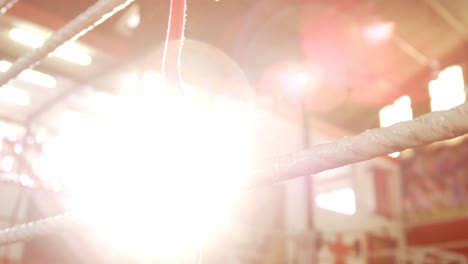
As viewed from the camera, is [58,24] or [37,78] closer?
[58,24]

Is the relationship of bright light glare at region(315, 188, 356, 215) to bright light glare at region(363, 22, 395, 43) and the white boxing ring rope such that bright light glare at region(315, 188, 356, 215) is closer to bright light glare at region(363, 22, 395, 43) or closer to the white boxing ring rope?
bright light glare at region(363, 22, 395, 43)

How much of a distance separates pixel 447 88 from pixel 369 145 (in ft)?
20.7

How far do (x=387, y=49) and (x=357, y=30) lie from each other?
561 mm

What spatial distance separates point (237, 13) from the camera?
4188 millimetres

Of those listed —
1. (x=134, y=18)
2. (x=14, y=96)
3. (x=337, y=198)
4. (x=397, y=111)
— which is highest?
(x=397, y=111)

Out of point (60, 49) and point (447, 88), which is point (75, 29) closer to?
point (60, 49)

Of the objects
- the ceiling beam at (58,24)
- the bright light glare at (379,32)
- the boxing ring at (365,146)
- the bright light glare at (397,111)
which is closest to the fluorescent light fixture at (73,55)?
the ceiling beam at (58,24)

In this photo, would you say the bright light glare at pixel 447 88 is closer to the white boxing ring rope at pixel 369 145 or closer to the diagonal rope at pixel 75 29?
the diagonal rope at pixel 75 29

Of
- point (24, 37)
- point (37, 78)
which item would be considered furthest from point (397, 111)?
point (24, 37)

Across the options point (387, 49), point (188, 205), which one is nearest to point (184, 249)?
point (188, 205)

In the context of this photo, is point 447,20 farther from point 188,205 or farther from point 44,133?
point 188,205

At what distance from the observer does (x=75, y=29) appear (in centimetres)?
67

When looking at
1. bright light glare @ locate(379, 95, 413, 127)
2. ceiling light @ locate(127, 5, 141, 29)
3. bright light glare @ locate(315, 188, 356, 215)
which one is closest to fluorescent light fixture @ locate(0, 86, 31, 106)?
ceiling light @ locate(127, 5, 141, 29)

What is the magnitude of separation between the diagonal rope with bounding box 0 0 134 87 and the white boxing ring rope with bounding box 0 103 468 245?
33cm
